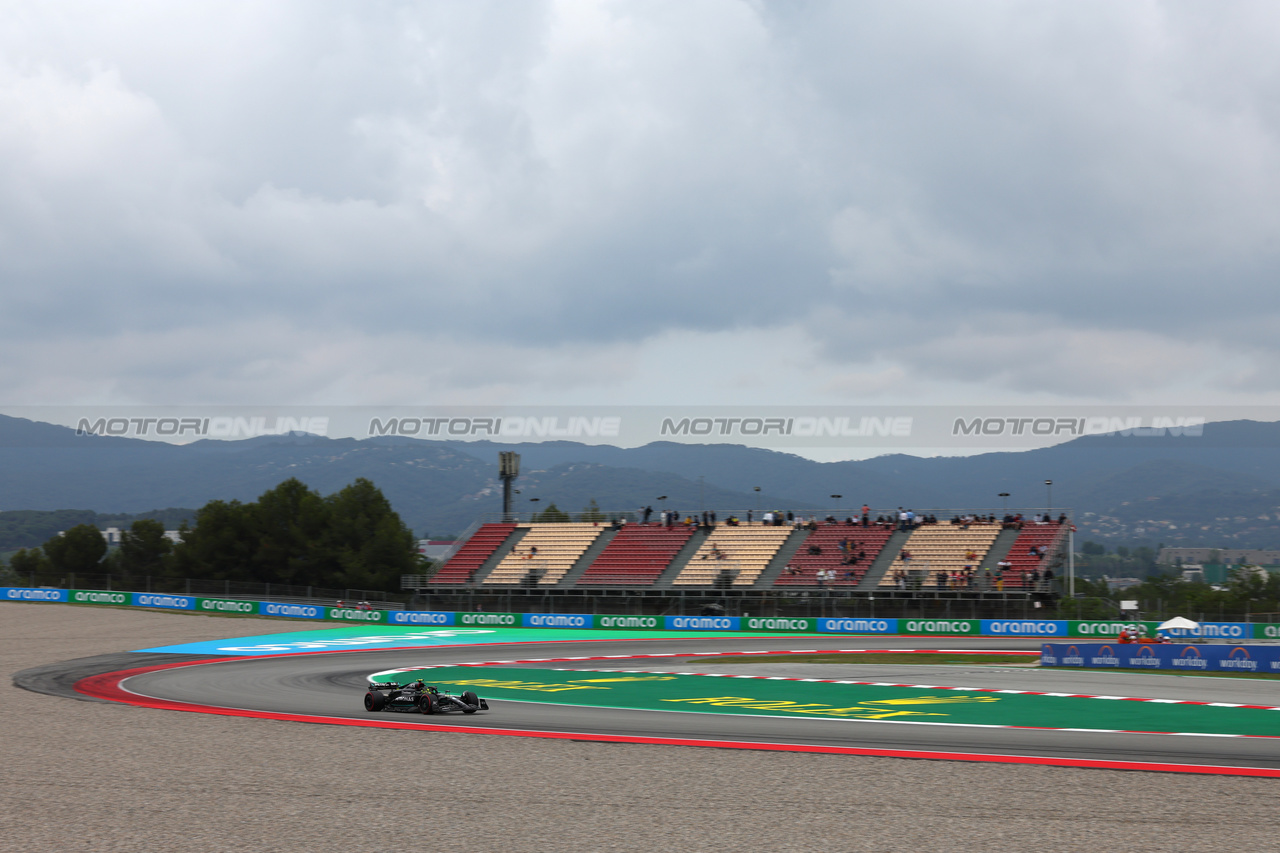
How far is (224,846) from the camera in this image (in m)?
8.04

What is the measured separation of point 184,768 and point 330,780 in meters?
1.90

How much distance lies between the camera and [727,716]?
1656 centimetres

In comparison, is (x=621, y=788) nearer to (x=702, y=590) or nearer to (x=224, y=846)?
(x=224, y=846)

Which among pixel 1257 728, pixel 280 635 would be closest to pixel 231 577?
pixel 280 635

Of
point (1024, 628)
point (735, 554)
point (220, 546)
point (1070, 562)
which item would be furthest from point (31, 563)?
point (1070, 562)

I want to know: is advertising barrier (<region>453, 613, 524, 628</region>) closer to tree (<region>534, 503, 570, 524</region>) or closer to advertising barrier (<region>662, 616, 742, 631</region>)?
advertising barrier (<region>662, 616, 742, 631</region>)

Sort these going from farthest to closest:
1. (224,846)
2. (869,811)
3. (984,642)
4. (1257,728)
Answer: (984,642) < (1257,728) < (869,811) < (224,846)

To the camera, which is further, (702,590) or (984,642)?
(702,590)

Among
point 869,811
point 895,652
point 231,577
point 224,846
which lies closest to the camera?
point 224,846

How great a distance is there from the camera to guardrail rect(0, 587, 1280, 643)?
40125 millimetres

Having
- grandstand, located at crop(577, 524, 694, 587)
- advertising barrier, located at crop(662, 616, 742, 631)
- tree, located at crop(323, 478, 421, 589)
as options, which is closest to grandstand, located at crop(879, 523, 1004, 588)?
advertising barrier, located at crop(662, 616, 742, 631)

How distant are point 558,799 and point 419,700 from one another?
24.9ft

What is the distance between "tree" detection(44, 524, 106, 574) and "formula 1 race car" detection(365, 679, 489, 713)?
72.2 meters

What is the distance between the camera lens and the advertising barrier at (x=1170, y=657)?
2605 centimetres
